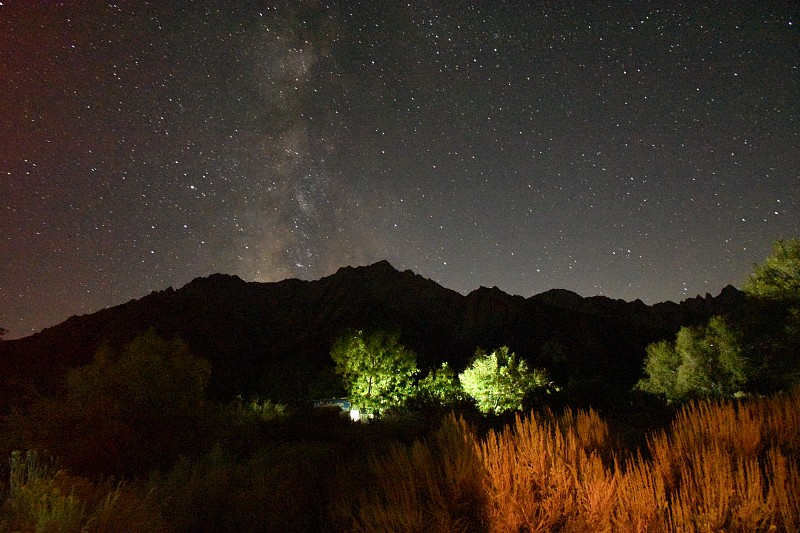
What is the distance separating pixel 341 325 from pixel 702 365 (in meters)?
77.7

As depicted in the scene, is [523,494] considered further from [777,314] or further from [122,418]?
[777,314]

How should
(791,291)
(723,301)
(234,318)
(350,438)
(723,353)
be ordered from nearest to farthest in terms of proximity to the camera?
(350,438), (791,291), (723,353), (234,318), (723,301)

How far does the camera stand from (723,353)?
996 inches

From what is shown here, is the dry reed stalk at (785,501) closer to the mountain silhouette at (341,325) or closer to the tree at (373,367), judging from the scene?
the tree at (373,367)

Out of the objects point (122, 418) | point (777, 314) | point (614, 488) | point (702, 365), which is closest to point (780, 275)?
point (777, 314)

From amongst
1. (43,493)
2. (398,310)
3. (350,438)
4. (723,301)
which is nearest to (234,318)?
(398,310)

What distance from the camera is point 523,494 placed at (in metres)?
4.05

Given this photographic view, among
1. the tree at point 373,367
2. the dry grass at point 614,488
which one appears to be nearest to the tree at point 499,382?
the tree at point 373,367

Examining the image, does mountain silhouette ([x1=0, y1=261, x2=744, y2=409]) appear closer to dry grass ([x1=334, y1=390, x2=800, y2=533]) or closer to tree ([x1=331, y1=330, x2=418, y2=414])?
tree ([x1=331, y1=330, x2=418, y2=414])

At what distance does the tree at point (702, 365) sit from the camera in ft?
80.3

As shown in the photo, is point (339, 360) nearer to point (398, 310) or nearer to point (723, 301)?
point (398, 310)

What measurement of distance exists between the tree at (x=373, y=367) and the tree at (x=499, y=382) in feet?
14.7

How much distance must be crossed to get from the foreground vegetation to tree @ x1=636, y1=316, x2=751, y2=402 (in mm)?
22827

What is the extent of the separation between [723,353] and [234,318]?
97.4 m
